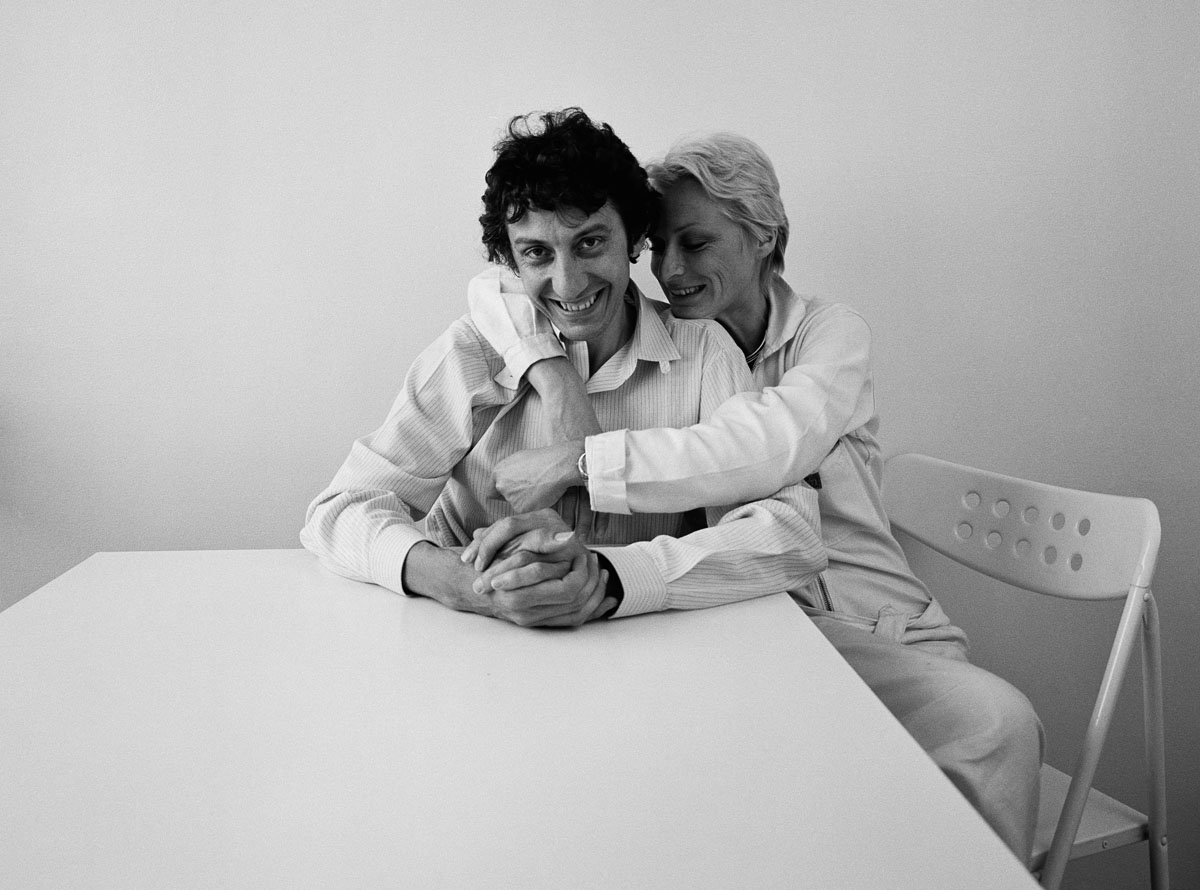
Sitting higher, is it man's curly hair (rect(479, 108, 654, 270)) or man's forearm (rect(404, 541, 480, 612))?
man's curly hair (rect(479, 108, 654, 270))

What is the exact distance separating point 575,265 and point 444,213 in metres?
0.57

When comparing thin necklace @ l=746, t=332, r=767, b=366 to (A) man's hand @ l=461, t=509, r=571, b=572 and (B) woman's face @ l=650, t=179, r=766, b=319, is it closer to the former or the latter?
(B) woman's face @ l=650, t=179, r=766, b=319

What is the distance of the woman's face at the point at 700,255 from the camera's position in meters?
1.78

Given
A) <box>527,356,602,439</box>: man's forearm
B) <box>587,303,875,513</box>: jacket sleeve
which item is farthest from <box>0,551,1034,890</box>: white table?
<box>527,356,602,439</box>: man's forearm

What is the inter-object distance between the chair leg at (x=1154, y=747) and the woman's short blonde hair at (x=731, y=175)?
88 cm

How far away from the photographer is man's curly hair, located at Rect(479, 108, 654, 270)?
1.53m

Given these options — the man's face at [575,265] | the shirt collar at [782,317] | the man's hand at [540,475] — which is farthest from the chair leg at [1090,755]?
the man's face at [575,265]

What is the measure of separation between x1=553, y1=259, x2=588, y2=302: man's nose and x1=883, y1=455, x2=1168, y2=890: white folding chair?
770 millimetres

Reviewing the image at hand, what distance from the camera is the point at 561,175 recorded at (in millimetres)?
1533

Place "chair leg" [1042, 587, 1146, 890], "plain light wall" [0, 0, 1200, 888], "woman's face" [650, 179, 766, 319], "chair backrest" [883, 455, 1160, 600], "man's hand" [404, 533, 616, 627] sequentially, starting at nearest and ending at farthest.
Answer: "man's hand" [404, 533, 616, 627]
"chair leg" [1042, 587, 1146, 890]
"chair backrest" [883, 455, 1160, 600]
"woman's face" [650, 179, 766, 319]
"plain light wall" [0, 0, 1200, 888]

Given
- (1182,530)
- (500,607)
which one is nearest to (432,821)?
(500,607)

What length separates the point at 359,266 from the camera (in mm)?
2020

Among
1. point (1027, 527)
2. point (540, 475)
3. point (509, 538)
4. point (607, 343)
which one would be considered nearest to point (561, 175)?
point (607, 343)

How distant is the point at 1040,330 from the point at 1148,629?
2.92ft
